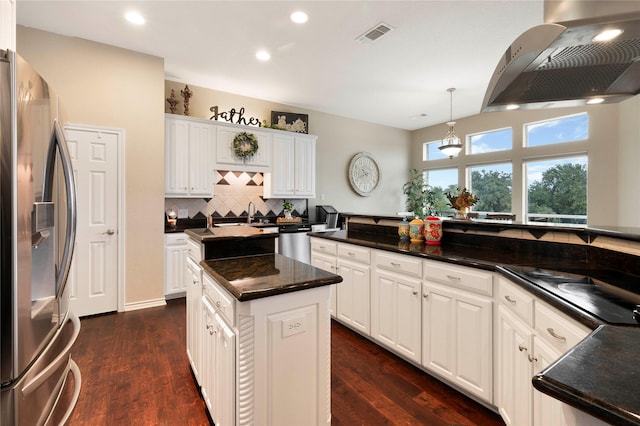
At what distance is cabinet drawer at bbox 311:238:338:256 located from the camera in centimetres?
306

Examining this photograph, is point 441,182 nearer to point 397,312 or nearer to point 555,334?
point 397,312

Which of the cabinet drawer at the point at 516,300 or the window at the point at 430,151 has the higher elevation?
the window at the point at 430,151

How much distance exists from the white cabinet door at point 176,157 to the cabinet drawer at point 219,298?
281 centimetres

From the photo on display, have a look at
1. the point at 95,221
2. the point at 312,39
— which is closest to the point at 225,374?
the point at 95,221

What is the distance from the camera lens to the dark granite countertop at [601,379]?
1.48ft

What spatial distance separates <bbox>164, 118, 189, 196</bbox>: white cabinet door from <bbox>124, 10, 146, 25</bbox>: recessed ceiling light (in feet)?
3.96

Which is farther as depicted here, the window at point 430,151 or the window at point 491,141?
the window at point 430,151

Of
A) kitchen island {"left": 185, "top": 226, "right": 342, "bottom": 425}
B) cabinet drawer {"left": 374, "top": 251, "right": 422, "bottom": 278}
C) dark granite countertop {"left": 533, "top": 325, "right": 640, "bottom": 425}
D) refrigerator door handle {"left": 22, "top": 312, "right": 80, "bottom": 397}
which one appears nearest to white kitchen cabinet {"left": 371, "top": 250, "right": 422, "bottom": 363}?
cabinet drawer {"left": 374, "top": 251, "right": 422, "bottom": 278}

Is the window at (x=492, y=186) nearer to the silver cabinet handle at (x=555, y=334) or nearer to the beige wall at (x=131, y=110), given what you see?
the silver cabinet handle at (x=555, y=334)

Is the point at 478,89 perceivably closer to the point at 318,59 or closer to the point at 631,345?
the point at 318,59

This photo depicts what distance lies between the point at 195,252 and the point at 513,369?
6.54ft

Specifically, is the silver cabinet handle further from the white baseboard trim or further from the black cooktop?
the white baseboard trim

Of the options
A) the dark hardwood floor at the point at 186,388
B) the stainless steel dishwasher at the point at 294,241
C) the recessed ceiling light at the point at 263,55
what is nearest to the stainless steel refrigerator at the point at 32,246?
the dark hardwood floor at the point at 186,388

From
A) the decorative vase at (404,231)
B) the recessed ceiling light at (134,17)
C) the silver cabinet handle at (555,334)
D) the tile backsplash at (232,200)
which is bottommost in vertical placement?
the silver cabinet handle at (555,334)
